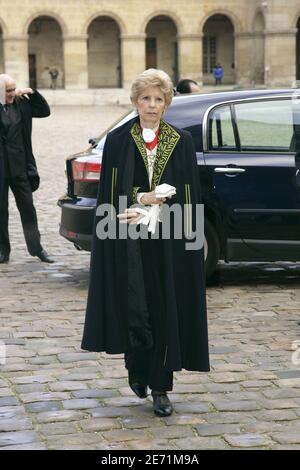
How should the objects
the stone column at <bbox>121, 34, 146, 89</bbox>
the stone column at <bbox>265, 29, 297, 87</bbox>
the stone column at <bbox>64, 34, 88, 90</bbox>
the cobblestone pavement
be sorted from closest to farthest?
the cobblestone pavement
the stone column at <bbox>265, 29, 297, 87</bbox>
the stone column at <bbox>64, 34, 88, 90</bbox>
the stone column at <bbox>121, 34, 146, 89</bbox>

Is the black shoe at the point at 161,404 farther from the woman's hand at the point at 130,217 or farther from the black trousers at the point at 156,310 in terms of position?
the woman's hand at the point at 130,217

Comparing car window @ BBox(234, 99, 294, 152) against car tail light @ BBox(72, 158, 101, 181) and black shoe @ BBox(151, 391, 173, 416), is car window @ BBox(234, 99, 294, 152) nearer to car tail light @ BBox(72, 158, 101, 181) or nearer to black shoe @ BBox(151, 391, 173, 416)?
car tail light @ BBox(72, 158, 101, 181)

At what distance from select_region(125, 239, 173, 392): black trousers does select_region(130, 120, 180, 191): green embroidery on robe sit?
0.34m

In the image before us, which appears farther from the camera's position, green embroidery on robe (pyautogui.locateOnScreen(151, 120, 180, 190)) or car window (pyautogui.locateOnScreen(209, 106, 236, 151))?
car window (pyautogui.locateOnScreen(209, 106, 236, 151))

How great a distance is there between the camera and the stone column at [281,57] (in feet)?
190

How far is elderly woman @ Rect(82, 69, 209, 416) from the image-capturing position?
549 cm

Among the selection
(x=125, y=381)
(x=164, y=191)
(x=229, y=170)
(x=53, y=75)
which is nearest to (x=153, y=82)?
(x=164, y=191)

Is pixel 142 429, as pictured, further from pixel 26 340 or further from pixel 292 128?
pixel 292 128

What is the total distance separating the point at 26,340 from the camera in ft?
24.7

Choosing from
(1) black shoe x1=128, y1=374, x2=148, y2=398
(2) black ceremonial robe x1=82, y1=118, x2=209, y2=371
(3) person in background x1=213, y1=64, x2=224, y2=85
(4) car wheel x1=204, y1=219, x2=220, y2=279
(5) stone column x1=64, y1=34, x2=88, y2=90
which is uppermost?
(5) stone column x1=64, y1=34, x2=88, y2=90

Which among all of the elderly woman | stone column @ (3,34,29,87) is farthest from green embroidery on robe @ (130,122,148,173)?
stone column @ (3,34,29,87)

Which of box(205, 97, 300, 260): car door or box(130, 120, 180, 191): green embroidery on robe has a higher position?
box(130, 120, 180, 191): green embroidery on robe

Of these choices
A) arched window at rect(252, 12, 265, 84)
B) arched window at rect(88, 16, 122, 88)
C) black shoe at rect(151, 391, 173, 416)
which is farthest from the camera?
arched window at rect(88, 16, 122, 88)
